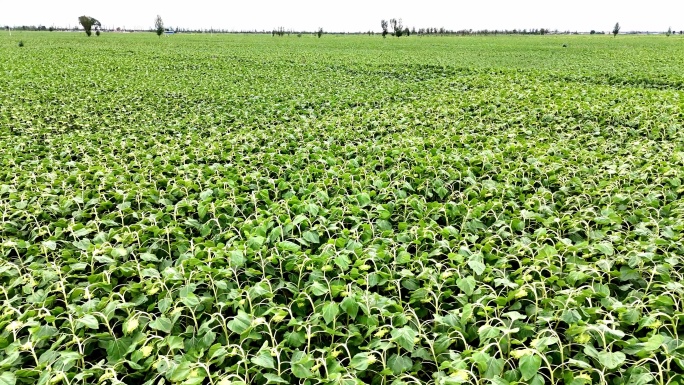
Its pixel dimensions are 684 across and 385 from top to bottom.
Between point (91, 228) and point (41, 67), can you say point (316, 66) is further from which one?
point (91, 228)

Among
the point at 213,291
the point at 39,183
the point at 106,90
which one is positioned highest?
the point at 106,90

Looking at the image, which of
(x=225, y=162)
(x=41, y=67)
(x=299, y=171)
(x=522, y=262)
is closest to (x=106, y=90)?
(x=41, y=67)

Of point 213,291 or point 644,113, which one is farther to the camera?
point 644,113

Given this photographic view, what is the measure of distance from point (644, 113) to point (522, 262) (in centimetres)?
775

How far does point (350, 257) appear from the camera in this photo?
11.4ft

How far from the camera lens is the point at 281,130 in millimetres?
8672

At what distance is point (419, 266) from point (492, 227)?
3.64 feet

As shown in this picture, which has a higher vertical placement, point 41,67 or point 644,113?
point 41,67

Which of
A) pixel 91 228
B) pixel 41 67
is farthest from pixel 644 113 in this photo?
pixel 41 67

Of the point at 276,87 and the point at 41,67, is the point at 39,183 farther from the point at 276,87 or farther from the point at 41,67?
the point at 41,67

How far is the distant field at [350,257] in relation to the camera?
2418mm

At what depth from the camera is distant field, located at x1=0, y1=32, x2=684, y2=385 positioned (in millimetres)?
2418

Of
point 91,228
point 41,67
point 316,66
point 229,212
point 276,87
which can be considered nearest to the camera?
point 91,228

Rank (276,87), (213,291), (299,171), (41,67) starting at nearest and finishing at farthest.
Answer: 1. (213,291)
2. (299,171)
3. (276,87)
4. (41,67)
